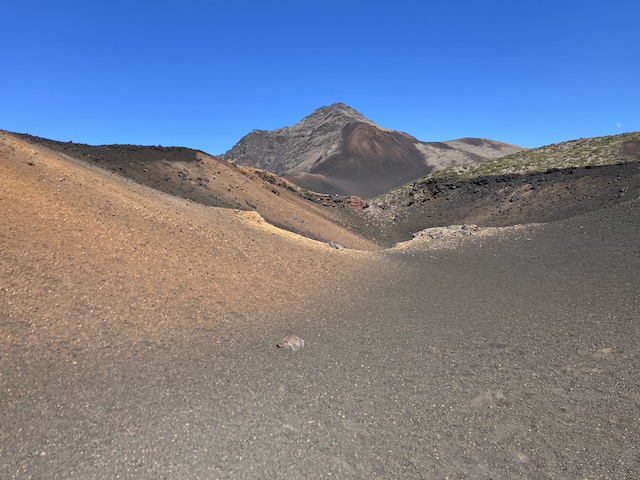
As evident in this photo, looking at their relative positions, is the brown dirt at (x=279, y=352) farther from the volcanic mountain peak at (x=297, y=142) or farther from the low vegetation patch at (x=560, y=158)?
the volcanic mountain peak at (x=297, y=142)

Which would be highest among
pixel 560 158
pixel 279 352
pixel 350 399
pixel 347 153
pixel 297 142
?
pixel 297 142

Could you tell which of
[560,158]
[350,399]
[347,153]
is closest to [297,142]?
[347,153]

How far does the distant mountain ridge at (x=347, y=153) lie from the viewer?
9356 cm

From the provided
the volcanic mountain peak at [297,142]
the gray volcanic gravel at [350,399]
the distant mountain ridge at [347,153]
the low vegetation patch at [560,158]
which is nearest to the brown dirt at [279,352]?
the gray volcanic gravel at [350,399]

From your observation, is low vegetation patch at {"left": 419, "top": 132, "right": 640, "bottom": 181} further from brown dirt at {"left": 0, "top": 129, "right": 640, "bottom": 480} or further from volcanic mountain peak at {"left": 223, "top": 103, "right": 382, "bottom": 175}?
volcanic mountain peak at {"left": 223, "top": 103, "right": 382, "bottom": 175}

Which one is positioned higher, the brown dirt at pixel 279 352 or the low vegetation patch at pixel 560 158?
the low vegetation patch at pixel 560 158

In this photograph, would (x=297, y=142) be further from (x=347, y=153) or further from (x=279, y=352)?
(x=279, y=352)

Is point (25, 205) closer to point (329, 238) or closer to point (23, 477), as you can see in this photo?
point (23, 477)

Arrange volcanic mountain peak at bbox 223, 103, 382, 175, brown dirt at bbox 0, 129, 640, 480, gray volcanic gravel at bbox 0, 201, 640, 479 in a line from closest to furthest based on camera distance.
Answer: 1. gray volcanic gravel at bbox 0, 201, 640, 479
2. brown dirt at bbox 0, 129, 640, 480
3. volcanic mountain peak at bbox 223, 103, 382, 175

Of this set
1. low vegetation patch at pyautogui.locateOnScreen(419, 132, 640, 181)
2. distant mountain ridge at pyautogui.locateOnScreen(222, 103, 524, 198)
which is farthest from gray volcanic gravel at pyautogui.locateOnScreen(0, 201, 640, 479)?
distant mountain ridge at pyautogui.locateOnScreen(222, 103, 524, 198)

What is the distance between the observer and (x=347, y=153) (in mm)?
112625

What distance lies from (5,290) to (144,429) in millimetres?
4971

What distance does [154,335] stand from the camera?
30.0ft

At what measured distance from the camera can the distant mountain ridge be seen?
93562 millimetres
